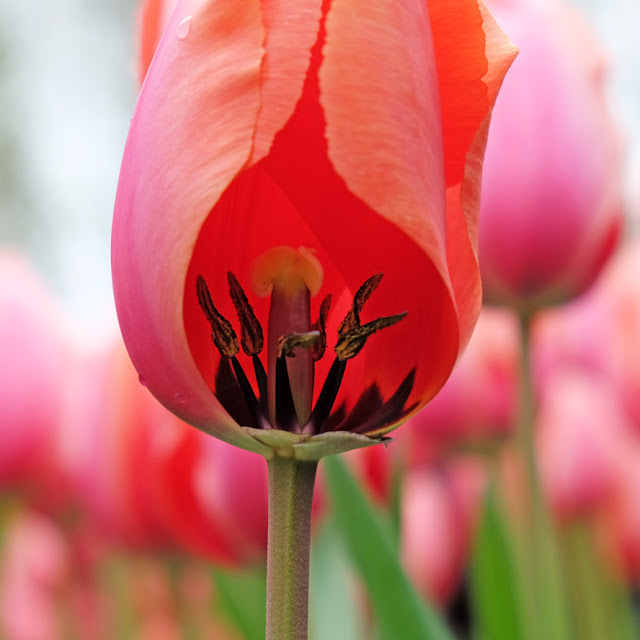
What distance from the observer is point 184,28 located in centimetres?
27

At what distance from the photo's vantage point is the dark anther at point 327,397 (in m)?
0.28

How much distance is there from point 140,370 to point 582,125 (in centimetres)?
50

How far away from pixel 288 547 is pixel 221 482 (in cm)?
44

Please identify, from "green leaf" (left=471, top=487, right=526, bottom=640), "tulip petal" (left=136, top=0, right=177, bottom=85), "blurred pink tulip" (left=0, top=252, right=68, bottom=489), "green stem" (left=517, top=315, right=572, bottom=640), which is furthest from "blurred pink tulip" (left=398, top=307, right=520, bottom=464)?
"tulip petal" (left=136, top=0, right=177, bottom=85)

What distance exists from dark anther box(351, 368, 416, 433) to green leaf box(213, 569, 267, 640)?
0.35m

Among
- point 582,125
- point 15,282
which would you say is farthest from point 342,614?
point 15,282

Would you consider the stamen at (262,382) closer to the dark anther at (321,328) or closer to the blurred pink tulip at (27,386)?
the dark anther at (321,328)

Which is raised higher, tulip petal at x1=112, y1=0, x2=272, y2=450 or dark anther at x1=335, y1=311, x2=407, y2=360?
tulip petal at x1=112, y1=0, x2=272, y2=450

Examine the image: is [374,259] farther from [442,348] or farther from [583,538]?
[583,538]

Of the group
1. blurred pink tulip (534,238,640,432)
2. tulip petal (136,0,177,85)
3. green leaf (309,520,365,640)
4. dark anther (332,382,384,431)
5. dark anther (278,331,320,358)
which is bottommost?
green leaf (309,520,365,640)

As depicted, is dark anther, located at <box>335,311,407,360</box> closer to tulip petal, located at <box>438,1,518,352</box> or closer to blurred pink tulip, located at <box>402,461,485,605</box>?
tulip petal, located at <box>438,1,518,352</box>

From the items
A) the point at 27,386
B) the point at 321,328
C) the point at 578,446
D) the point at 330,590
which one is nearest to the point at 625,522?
the point at 578,446

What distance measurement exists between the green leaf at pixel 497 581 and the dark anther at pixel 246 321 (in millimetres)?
419

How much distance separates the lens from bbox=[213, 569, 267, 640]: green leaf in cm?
67
